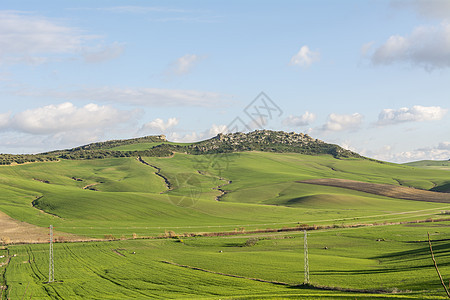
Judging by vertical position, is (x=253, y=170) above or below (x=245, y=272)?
above

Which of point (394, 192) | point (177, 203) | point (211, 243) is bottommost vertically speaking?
point (211, 243)

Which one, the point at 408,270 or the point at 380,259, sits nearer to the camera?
the point at 408,270

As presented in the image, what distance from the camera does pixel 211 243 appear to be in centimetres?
6894

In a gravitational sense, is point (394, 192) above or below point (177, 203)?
above

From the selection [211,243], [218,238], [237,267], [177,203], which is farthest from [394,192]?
[237,267]

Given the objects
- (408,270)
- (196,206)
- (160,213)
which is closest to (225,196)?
(196,206)

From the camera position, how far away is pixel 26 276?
Result: 45625 mm

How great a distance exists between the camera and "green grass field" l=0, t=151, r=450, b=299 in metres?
37.7

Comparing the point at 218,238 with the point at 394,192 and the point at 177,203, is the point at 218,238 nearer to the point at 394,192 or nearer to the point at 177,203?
the point at 177,203

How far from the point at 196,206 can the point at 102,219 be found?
26.0 meters

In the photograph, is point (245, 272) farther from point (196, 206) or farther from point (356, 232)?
point (196, 206)

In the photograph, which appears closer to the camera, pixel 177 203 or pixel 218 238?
pixel 218 238

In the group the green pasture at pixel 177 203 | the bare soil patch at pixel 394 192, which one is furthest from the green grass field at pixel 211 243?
the bare soil patch at pixel 394 192

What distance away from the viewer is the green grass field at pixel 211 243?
37719 mm
